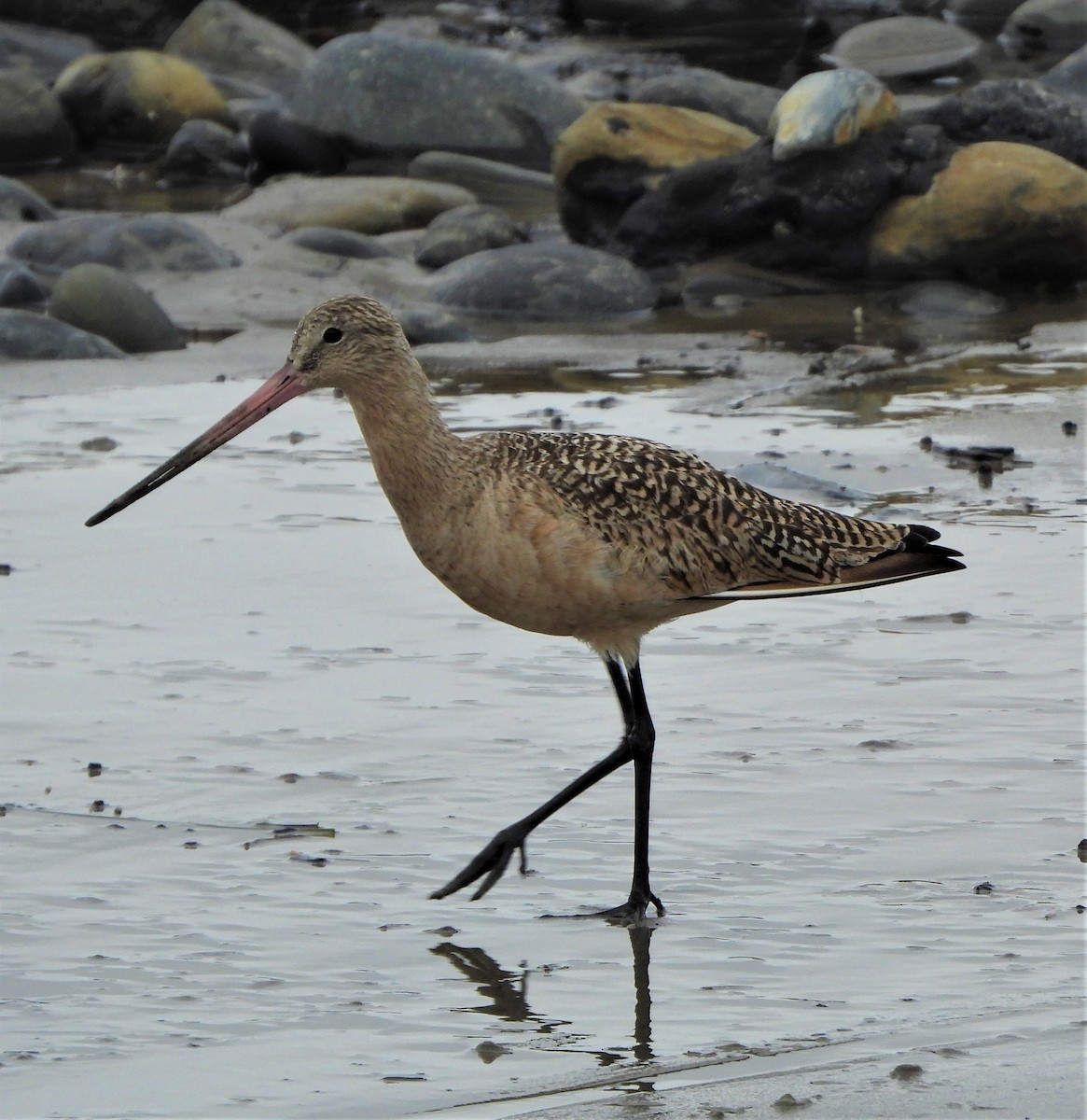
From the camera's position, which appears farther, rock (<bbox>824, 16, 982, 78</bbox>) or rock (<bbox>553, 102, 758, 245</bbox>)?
rock (<bbox>824, 16, 982, 78</bbox>)

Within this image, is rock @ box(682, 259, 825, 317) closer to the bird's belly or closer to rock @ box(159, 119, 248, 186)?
rock @ box(159, 119, 248, 186)

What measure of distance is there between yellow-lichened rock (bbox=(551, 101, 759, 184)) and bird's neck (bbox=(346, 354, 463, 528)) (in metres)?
8.74

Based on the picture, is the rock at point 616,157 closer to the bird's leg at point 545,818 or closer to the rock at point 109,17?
the bird's leg at point 545,818

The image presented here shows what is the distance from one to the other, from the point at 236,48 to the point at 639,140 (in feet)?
27.9

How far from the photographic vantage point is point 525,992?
444 cm

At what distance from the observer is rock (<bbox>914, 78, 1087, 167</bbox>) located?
1328 cm

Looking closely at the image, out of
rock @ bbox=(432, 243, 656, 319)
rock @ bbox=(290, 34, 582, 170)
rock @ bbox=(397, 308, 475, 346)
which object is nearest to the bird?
rock @ bbox=(397, 308, 475, 346)

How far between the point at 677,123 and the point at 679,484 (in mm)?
9097

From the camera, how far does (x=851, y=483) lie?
8359 mm

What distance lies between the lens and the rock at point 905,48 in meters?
21.7

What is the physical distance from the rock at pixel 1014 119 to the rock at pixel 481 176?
385cm

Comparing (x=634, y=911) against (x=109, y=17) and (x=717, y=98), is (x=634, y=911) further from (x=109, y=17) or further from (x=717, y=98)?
(x=109, y=17)

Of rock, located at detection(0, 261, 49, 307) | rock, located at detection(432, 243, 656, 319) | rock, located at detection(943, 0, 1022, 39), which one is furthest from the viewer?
rock, located at detection(943, 0, 1022, 39)

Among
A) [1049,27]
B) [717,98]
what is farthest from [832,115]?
[1049,27]
